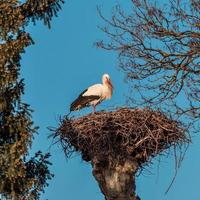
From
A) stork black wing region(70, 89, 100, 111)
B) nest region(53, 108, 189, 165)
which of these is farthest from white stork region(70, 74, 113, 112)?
nest region(53, 108, 189, 165)

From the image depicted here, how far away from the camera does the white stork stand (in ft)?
56.7

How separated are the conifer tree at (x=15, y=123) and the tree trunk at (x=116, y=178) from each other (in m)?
1.44

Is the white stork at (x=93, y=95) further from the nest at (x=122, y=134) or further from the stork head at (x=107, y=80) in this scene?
the nest at (x=122, y=134)

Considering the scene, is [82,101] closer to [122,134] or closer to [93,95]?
[93,95]

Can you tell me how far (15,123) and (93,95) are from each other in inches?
142

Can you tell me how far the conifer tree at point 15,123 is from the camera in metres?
13.8

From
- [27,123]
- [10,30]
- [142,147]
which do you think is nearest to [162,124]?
[142,147]

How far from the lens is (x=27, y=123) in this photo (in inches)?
572

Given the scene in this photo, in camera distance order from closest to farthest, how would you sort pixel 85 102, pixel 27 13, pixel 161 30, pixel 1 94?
1. pixel 161 30
2. pixel 1 94
3. pixel 27 13
4. pixel 85 102

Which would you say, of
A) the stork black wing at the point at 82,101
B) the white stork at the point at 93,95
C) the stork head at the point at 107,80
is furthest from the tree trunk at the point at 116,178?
the stork head at the point at 107,80

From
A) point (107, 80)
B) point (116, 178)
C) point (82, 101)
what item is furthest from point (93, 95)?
point (116, 178)

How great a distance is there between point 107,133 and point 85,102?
2957mm

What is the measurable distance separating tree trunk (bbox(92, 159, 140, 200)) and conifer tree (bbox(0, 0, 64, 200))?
1.44m

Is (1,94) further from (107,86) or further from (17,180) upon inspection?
(107,86)
